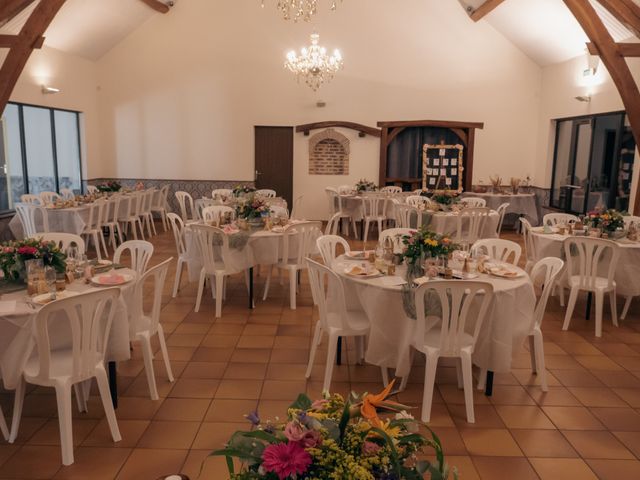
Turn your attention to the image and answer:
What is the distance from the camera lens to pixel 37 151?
930cm

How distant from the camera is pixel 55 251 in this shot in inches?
132

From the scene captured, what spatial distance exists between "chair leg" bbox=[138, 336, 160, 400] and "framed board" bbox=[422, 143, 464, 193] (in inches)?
341

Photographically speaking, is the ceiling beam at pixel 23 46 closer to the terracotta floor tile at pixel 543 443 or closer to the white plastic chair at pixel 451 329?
the white plastic chair at pixel 451 329

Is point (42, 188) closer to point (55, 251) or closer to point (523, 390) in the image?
point (55, 251)

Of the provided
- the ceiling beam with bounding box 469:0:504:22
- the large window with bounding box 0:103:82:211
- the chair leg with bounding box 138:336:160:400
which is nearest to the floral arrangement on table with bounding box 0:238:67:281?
the chair leg with bounding box 138:336:160:400

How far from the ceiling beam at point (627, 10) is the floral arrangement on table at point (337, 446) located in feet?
23.3

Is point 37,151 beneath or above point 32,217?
above

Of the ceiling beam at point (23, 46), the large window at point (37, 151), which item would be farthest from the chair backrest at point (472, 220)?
the large window at point (37, 151)

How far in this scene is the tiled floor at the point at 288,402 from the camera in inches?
110

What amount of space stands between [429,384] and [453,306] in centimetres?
49

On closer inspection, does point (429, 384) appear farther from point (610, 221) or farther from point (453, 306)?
point (610, 221)

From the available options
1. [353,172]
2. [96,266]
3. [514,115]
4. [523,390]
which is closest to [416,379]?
[523,390]

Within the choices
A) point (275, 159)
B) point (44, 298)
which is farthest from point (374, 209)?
point (44, 298)

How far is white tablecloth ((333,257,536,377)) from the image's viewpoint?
3.39 meters
